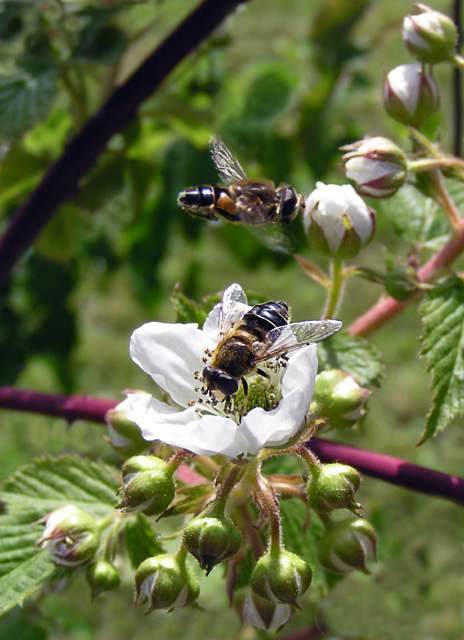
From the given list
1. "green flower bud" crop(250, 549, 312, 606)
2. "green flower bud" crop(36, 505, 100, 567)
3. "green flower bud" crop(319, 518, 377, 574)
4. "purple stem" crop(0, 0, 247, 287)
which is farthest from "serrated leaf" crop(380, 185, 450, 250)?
"green flower bud" crop(36, 505, 100, 567)

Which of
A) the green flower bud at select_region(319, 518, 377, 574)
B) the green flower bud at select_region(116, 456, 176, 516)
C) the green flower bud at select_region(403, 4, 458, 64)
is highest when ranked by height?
the green flower bud at select_region(403, 4, 458, 64)

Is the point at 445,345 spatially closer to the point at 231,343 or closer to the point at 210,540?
the point at 231,343

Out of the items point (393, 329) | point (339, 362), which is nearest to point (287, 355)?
point (339, 362)

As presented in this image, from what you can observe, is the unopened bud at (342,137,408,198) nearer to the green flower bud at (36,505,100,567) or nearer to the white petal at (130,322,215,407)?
the white petal at (130,322,215,407)

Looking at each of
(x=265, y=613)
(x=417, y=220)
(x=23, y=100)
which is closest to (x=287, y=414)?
(x=265, y=613)

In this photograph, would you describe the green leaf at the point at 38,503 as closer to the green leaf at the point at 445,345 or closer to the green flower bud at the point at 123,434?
the green flower bud at the point at 123,434

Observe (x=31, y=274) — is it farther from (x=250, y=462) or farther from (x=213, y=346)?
(x=250, y=462)
